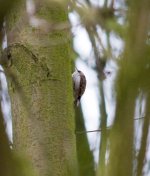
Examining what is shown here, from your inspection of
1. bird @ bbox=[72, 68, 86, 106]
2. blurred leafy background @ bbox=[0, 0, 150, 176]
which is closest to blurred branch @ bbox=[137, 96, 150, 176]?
blurred leafy background @ bbox=[0, 0, 150, 176]

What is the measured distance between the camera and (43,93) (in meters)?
1.56

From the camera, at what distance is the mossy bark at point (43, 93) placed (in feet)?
4.91

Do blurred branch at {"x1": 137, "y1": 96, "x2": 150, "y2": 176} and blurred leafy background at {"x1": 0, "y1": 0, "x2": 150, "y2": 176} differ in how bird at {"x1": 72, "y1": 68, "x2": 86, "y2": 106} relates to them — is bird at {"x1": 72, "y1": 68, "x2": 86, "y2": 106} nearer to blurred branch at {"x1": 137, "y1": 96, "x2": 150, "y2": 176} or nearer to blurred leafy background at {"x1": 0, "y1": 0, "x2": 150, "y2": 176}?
blurred leafy background at {"x1": 0, "y1": 0, "x2": 150, "y2": 176}

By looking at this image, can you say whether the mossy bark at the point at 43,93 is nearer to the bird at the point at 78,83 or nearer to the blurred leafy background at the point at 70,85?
the blurred leafy background at the point at 70,85

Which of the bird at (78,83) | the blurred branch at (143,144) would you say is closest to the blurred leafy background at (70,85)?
the blurred branch at (143,144)

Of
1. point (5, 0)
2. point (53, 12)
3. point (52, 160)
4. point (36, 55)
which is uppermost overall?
point (5, 0)

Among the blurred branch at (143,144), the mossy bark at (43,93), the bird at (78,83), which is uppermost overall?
the blurred branch at (143,144)

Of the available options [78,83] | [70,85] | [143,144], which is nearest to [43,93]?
[70,85]

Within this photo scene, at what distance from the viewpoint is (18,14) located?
61.1 inches

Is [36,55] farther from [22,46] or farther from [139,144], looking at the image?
[139,144]

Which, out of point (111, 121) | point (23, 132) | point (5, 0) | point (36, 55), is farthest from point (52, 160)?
point (5, 0)

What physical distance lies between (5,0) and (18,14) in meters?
0.88

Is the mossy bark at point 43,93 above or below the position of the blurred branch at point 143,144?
below

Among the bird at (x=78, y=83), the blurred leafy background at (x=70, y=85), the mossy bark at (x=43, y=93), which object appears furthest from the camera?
the bird at (x=78, y=83)
